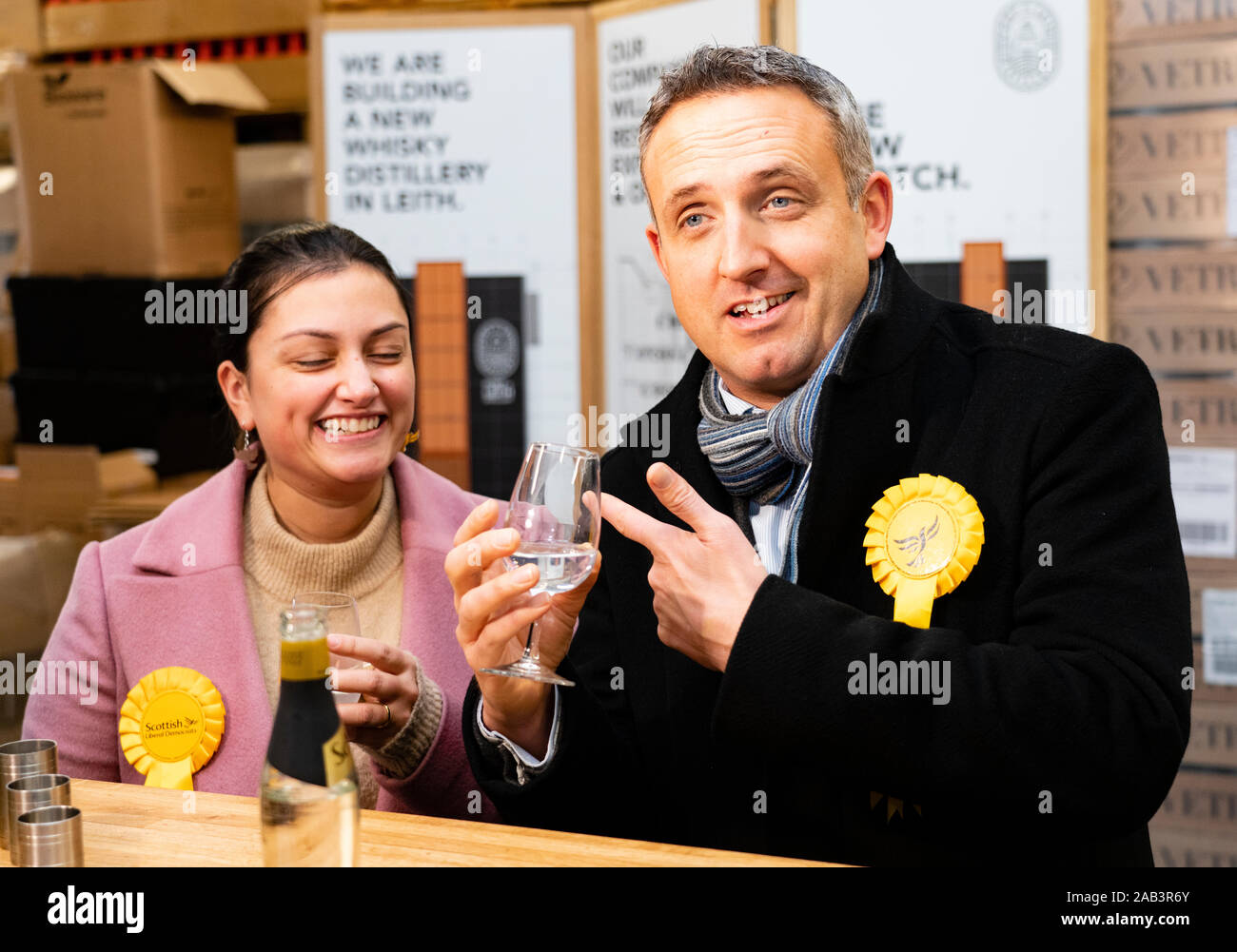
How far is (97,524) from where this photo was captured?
13.0 ft

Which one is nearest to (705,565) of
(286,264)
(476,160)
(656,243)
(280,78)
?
(656,243)

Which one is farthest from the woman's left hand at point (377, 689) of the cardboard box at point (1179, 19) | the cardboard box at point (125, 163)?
the cardboard box at point (125, 163)

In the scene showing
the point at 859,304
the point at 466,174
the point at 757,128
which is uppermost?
the point at 466,174

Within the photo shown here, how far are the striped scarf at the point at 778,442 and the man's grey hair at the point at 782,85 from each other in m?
0.14

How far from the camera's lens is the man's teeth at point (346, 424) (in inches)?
77.6

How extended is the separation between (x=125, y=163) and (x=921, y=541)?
10.9 ft

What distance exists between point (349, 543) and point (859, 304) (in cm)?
86

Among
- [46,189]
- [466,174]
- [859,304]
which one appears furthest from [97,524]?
[859,304]

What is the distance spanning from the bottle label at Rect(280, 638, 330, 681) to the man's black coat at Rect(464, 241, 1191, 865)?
45 cm

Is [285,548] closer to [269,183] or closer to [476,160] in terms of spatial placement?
[476,160]

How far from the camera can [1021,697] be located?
4.40 ft

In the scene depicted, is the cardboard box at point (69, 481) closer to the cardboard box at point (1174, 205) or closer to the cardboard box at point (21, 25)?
the cardboard box at point (21, 25)
